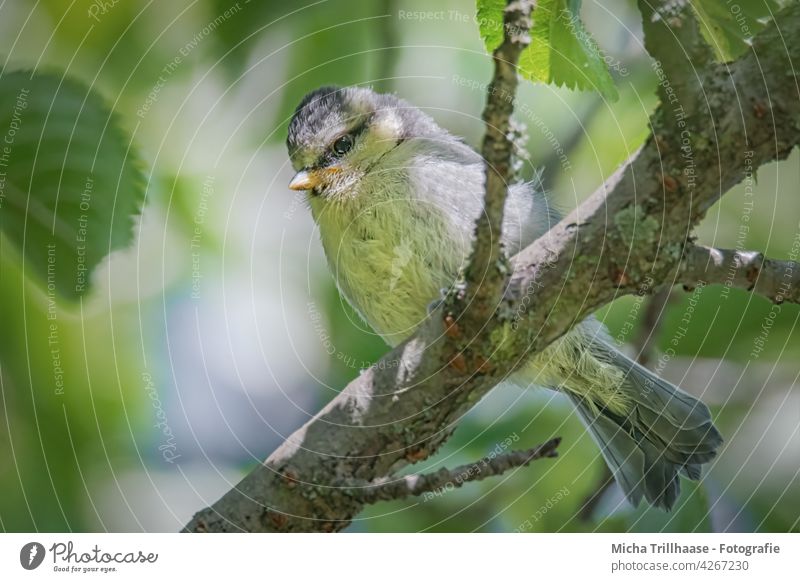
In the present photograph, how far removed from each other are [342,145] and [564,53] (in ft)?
2.44

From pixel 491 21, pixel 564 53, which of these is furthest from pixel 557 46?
pixel 491 21

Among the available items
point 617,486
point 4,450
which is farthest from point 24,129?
point 617,486

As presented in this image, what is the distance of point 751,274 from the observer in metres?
1.66

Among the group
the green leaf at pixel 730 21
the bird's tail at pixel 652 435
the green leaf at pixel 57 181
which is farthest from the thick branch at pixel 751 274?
the green leaf at pixel 57 181

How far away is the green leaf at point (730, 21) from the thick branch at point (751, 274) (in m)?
0.40

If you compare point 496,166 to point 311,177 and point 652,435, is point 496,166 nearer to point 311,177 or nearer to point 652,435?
point 311,177

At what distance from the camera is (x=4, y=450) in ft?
6.25

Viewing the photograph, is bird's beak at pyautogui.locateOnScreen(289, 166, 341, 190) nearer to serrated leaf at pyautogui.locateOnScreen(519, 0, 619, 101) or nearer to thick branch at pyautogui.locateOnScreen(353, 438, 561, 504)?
serrated leaf at pyautogui.locateOnScreen(519, 0, 619, 101)

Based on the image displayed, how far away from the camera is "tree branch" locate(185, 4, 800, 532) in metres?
1.45

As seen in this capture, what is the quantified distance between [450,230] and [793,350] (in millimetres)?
999

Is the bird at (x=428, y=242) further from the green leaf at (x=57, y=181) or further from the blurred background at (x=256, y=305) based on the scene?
the green leaf at (x=57, y=181)

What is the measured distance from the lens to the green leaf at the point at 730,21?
1532mm

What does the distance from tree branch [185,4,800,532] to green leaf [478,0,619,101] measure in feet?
0.68

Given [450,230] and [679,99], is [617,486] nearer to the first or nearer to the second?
[450,230]
